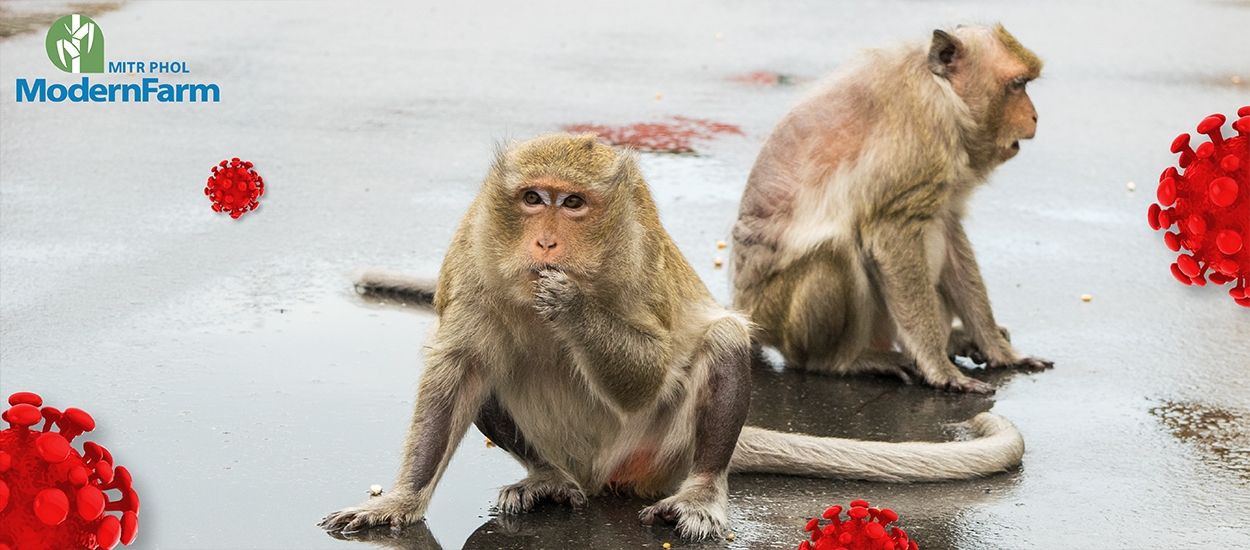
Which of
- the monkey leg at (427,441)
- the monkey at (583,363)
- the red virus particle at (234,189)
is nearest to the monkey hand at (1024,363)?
the monkey at (583,363)

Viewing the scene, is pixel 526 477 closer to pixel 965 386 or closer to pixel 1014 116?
pixel 965 386

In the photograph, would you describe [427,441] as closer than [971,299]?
Yes

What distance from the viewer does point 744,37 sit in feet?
51.3

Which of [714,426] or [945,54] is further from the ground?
[945,54]

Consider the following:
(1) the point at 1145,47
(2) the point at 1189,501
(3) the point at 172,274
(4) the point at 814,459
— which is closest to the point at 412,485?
(4) the point at 814,459

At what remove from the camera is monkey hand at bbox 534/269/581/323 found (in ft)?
12.1

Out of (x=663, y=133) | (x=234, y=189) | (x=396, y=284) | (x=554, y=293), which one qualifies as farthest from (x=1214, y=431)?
(x=663, y=133)

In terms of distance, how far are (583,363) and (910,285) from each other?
2509 millimetres

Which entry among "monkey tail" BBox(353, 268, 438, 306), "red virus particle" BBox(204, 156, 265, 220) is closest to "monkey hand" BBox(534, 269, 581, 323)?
"monkey tail" BBox(353, 268, 438, 306)

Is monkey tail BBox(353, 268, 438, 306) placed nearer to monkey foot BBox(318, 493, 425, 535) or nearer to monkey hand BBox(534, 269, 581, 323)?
monkey foot BBox(318, 493, 425, 535)

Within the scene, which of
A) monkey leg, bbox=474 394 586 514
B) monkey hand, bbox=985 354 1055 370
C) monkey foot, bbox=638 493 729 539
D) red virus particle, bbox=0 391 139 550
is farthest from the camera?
monkey hand, bbox=985 354 1055 370

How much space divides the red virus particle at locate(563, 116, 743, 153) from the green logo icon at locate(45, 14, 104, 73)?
4573mm

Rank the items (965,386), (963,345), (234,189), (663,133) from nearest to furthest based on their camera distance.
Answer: (965,386) → (963,345) → (234,189) → (663,133)

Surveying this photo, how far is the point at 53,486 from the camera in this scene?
4.81 ft
